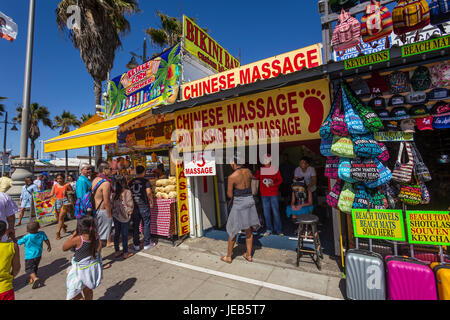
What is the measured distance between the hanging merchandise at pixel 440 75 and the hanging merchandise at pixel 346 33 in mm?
1067

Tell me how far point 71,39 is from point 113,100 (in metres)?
5.00

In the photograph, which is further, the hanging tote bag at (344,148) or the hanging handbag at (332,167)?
the hanging handbag at (332,167)

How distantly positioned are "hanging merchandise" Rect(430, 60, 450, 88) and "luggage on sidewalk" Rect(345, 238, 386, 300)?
2510mm

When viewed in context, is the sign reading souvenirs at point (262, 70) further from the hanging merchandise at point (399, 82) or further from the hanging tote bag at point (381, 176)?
the hanging tote bag at point (381, 176)

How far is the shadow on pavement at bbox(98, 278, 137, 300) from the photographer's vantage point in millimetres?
3205

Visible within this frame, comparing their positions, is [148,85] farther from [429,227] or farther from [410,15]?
[429,227]

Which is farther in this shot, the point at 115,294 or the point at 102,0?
the point at 102,0

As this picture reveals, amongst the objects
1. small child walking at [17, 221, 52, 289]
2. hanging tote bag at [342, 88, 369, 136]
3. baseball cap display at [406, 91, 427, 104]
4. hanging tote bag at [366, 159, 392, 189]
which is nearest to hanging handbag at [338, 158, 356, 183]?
hanging tote bag at [366, 159, 392, 189]

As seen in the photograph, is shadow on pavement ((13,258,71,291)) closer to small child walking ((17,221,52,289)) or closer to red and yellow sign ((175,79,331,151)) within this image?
small child walking ((17,221,52,289))

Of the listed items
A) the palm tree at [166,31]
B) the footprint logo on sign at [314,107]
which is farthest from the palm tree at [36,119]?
the footprint logo on sign at [314,107]

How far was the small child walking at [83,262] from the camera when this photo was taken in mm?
2625
